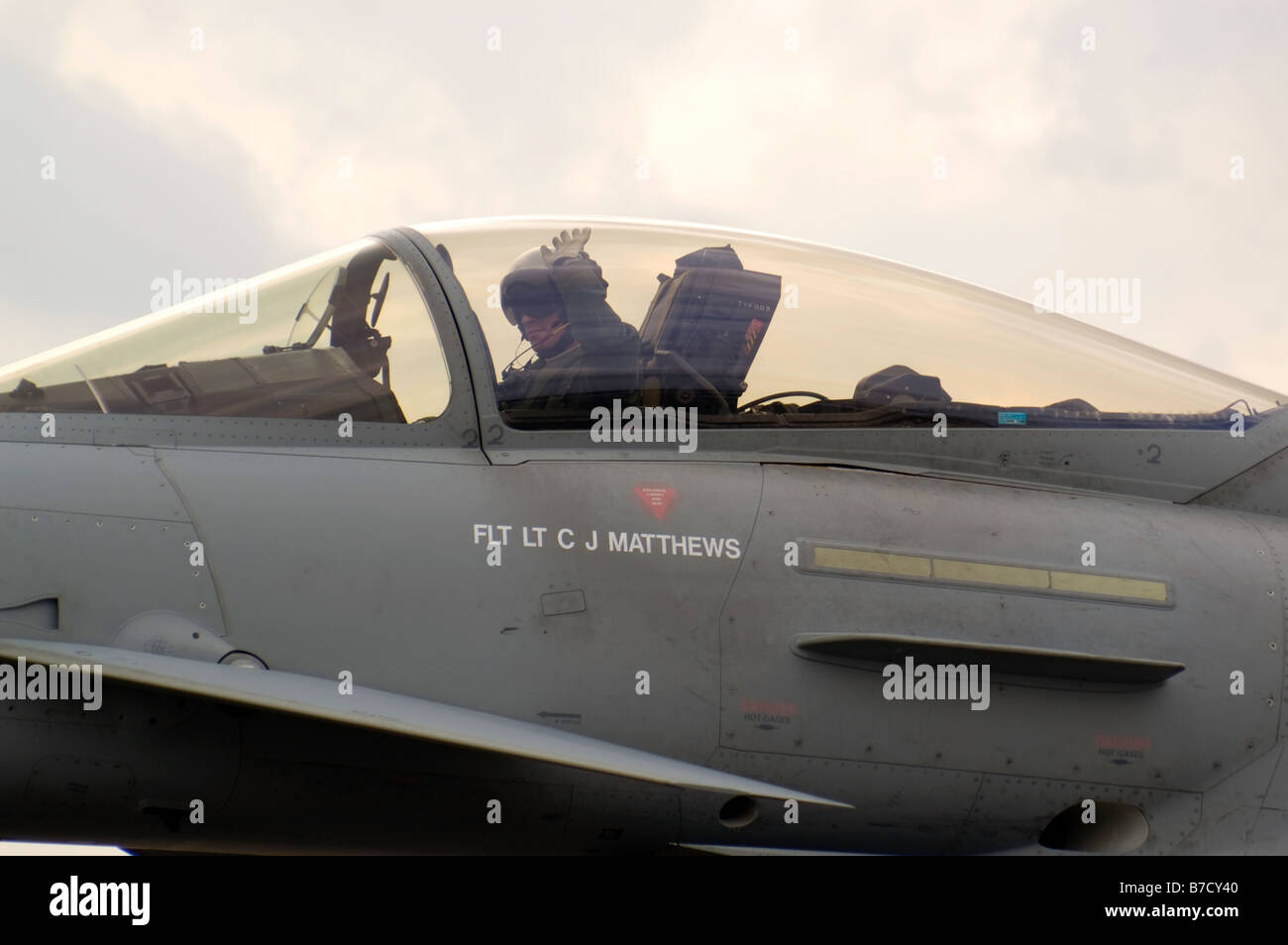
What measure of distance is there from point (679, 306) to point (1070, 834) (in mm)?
2703

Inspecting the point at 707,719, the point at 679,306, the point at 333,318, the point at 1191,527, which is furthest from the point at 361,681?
the point at 1191,527

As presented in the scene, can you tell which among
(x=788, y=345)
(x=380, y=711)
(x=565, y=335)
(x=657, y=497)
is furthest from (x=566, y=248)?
(x=380, y=711)

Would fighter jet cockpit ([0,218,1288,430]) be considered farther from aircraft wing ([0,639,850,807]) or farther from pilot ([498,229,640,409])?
aircraft wing ([0,639,850,807])

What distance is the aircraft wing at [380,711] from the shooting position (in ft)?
12.8

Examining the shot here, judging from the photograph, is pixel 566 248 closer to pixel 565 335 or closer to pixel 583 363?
pixel 565 335

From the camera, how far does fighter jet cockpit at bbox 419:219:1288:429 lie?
535 cm

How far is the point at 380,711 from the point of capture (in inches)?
162

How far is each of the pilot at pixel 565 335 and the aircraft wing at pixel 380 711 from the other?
1365 mm

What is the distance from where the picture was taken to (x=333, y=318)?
528 cm

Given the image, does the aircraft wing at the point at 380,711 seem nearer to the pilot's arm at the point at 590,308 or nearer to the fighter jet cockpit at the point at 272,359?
the fighter jet cockpit at the point at 272,359

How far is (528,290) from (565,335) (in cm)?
25

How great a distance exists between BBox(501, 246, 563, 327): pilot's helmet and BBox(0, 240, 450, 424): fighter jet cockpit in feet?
1.17

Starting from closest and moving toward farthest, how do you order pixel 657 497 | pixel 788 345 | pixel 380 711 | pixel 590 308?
pixel 380 711
pixel 657 497
pixel 590 308
pixel 788 345

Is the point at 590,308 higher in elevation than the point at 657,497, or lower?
higher
